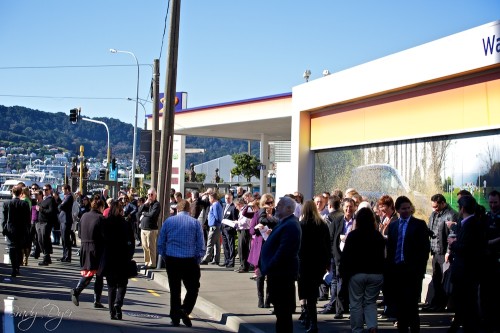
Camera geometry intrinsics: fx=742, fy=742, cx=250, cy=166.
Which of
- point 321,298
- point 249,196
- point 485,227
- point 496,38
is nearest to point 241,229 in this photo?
point 249,196

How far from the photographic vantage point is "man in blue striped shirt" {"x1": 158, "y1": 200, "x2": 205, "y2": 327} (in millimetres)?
11203

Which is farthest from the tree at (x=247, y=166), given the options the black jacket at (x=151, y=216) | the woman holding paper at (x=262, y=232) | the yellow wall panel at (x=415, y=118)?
the woman holding paper at (x=262, y=232)

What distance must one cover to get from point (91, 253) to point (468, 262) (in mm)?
6228

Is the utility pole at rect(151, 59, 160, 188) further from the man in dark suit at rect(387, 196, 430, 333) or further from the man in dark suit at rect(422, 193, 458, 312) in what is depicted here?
the man in dark suit at rect(387, 196, 430, 333)

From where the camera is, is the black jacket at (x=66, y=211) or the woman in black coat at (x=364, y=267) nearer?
the woman in black coat at (x=364, y=267)

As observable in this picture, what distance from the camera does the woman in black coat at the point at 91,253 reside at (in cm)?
1234

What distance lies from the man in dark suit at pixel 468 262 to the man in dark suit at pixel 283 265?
207 centimetres

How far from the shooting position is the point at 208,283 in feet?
52.0

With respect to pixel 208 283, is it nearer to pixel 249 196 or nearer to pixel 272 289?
pixel 249 196

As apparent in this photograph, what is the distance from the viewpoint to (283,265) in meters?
9.30

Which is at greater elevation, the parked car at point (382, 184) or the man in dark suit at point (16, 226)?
the parked car at point (382, 184)

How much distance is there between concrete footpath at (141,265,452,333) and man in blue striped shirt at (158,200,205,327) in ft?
3.01

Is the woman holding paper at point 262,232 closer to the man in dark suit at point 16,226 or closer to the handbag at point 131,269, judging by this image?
the handbag at point 131,269

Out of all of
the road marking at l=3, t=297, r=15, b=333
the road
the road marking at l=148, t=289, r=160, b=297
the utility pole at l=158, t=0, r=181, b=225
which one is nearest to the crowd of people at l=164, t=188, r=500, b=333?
the road
